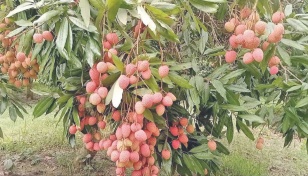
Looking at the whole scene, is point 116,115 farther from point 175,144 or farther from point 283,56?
point 283,56

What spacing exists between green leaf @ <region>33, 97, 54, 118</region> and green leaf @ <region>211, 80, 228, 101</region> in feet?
1.89

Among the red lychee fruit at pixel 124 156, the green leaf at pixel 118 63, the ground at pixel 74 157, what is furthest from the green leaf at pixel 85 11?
the ground at pixel 74 157

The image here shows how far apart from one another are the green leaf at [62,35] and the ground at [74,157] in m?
1.87

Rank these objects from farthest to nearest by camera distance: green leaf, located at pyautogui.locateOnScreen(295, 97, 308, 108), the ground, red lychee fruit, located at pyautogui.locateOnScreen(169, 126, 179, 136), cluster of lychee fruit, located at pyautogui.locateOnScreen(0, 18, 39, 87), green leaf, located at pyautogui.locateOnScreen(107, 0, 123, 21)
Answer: the ground < cluster of lychee fruit, located at pyautogui.locateOnScreen(0, 18, 39, 87) < red lychee fruit, located at pyautogui.locateOnScreen(169, 126, 179, 136) < green leaf, located at pyautogui.locateOnScreen(295, 97, 308, 108) < green leaf, located at pyautogui.locateOnScreen(107, 0, 123, 21)

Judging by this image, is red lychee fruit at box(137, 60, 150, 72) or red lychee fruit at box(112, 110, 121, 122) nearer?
red lychee fruit at box(137, 60, 150, 72)

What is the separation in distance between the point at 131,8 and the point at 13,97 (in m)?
1.42

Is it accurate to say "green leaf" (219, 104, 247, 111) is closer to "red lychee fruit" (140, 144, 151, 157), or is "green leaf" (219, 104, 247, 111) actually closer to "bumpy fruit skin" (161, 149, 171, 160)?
"bumpy fruit skin" (161, 149, 171, 160)

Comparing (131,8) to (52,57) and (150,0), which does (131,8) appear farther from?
(52,57)

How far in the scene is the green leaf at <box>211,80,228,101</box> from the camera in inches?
52.6

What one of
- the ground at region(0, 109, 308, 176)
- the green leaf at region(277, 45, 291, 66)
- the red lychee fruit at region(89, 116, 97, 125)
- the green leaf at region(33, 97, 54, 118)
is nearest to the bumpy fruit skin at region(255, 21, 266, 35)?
the green leaf at region(277, 45, 291, 66)

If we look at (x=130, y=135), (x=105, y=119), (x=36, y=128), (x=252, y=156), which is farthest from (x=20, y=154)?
(x=130, y=135)

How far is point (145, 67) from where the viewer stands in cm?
94

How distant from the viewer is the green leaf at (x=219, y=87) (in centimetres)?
134

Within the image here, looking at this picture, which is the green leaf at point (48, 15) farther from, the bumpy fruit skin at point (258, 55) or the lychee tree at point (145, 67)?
the bumpy fruit skin at point (258, 55)
